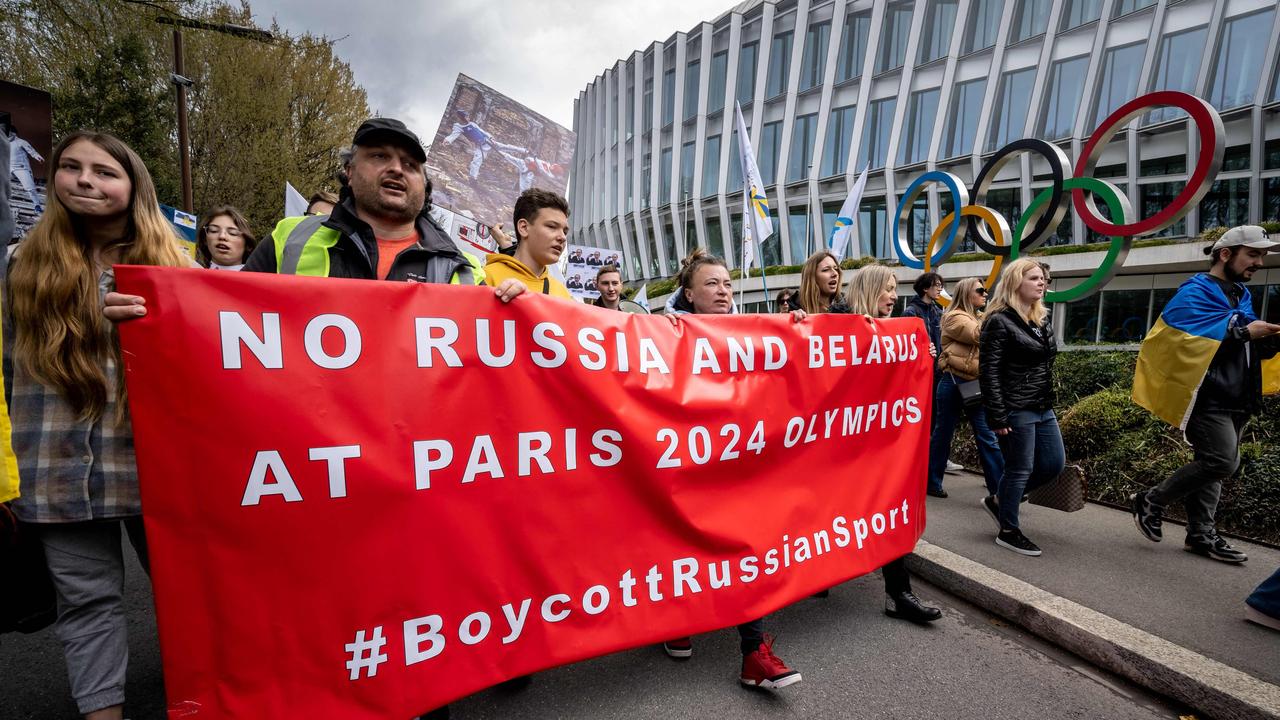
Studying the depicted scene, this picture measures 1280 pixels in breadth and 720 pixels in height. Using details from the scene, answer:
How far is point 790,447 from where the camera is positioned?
2.78m

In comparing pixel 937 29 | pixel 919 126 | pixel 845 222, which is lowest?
pixel 845 222

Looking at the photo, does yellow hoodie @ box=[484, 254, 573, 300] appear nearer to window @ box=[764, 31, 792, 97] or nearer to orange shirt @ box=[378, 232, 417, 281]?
orange shirt @ box=[378, 232, 417, 281]

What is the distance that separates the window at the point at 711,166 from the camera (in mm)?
33125

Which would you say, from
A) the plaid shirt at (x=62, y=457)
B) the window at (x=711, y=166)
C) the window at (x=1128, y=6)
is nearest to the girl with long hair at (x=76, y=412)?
the plaid shirt at (x=62, y=457)

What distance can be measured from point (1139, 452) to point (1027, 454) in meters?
2.53

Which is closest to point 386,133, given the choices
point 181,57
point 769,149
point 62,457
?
point 62,457

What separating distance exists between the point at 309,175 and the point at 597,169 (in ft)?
99.5

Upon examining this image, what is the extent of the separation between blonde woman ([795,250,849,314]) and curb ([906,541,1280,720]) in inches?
67.7

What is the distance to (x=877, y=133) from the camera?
26703 mm

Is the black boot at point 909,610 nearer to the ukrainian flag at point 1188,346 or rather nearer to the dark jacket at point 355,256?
the ukrainian flag at point 1188,346

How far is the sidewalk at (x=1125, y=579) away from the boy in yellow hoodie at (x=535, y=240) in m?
2.89

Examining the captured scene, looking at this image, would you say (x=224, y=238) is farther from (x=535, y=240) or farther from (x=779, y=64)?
(x=779, y=64)

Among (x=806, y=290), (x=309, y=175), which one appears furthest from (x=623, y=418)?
(x=309, y=175)

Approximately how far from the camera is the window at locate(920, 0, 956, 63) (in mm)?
24453
